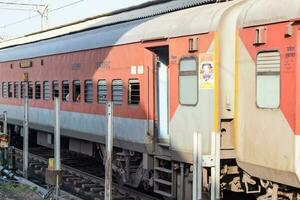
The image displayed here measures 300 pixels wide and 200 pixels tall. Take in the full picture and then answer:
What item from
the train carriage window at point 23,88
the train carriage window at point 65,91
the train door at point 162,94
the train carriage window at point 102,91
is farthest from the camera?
the train carriage window at point 23,88

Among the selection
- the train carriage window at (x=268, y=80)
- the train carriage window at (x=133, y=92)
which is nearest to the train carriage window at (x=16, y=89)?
the train carriage window at (x=133, y=92)

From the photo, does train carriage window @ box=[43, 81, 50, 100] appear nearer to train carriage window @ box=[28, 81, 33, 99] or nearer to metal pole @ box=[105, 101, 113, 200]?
train carriage window @ box=[28, 81, 33, 99]

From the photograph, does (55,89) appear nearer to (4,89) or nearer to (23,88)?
(23,88)

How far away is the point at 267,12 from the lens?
7.56m

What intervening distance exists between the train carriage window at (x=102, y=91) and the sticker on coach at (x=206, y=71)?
13.9ft

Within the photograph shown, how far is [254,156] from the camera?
778cm

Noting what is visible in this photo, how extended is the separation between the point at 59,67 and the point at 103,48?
328 centimetres

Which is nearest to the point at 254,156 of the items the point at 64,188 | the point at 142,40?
the point at 142,40

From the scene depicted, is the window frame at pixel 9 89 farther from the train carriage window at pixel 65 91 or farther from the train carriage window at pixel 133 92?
the train carriage window at pixel 133 92

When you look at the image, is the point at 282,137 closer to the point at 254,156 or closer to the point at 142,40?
the point at 254,156

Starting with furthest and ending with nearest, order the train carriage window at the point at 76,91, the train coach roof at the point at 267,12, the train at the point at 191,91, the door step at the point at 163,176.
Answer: the train carriage window at the point at 76,91 < the door step at the point at 163,176 < the train at the point at 191,91 < the train coach roof at the point at 267,12

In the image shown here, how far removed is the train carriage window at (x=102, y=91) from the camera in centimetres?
1267

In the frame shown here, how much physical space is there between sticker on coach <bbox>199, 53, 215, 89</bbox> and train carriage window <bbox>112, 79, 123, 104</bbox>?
10.9 feet

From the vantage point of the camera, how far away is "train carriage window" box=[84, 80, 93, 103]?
13.5 meters
